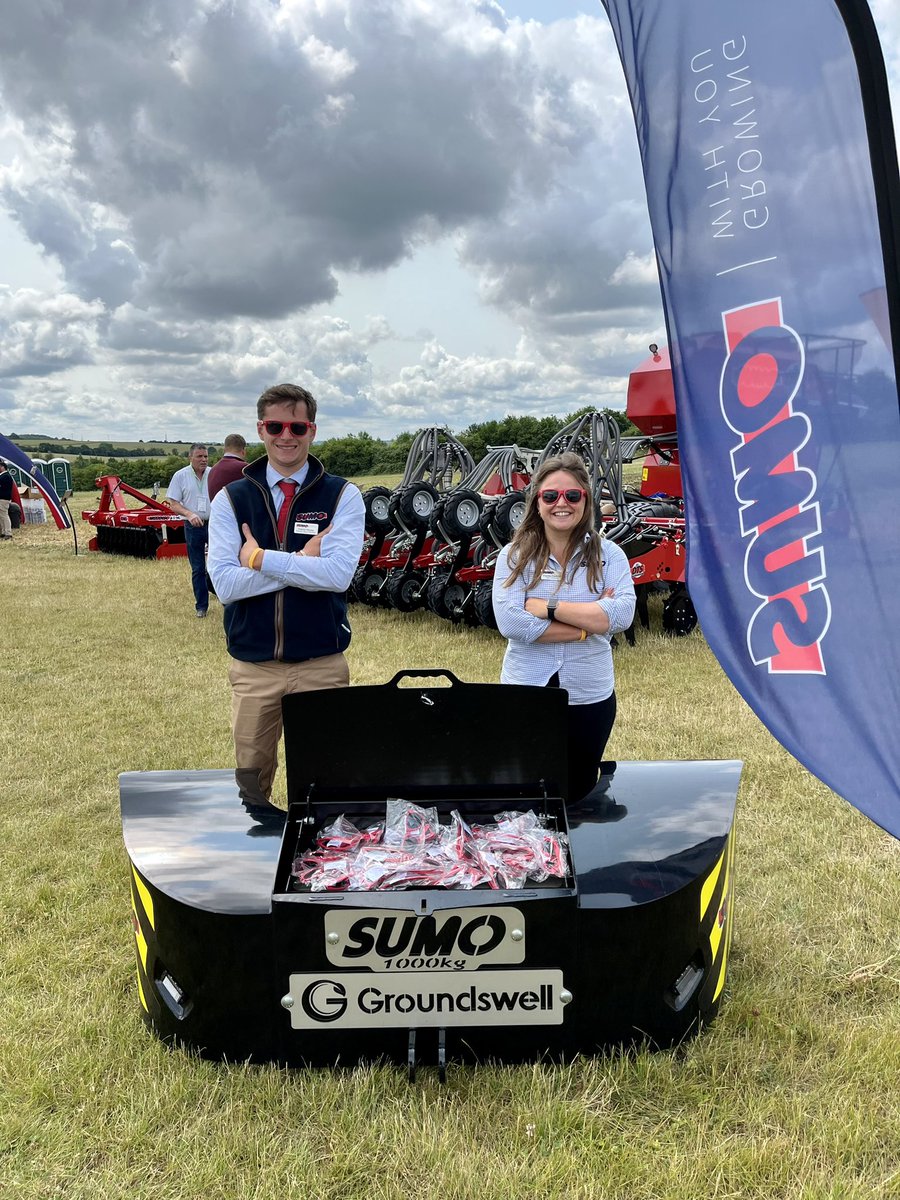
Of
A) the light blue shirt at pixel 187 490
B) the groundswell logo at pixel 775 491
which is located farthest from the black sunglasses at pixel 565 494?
the light blue shirt at pixel 187 490

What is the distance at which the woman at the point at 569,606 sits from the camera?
3.20 meters

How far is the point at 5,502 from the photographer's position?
20641mm

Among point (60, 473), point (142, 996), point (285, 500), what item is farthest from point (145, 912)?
point (60, 473)

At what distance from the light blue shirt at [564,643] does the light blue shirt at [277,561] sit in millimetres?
611

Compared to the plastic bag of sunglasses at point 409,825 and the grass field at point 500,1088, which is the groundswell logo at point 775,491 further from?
the grass field at point 500,1088

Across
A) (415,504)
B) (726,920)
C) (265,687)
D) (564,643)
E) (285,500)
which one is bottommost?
(726,920)

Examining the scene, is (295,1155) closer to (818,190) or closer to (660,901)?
(660,901)

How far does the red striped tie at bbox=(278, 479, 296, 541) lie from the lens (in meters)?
3.37

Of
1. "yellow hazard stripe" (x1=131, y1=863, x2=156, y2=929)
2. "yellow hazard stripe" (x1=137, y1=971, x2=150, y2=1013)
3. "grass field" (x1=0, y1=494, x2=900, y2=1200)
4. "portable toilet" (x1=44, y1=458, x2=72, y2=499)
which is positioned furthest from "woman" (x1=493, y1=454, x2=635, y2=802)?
"portable toilet" (x1=44, y1=458, x2=72, y2=499)

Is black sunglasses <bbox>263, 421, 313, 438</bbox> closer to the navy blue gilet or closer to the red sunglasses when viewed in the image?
the red sunglasses

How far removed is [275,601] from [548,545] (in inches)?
42.7

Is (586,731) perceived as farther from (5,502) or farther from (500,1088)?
(5,502)

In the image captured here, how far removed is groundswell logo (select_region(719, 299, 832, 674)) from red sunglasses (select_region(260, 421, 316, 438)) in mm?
1692

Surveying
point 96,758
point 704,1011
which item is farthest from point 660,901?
point 96,758
